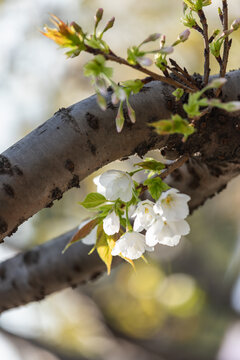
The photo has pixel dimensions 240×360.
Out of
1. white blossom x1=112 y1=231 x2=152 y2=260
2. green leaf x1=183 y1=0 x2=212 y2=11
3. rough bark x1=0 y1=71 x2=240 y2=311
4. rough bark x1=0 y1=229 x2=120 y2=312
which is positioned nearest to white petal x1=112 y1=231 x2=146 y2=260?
white blossom x1=112 y1=231 x2=152 y2=260

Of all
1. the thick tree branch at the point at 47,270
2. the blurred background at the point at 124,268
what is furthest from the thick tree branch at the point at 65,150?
the blurred background at the point at 124,268

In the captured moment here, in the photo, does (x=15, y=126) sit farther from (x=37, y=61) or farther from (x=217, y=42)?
(x=217, y=42)

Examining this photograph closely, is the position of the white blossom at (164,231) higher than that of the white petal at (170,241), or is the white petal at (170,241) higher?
the white blossom at (164,231)

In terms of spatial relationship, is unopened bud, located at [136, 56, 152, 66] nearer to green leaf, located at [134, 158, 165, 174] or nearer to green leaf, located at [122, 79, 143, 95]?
green leaf, located at [122, 79, 143, 95]

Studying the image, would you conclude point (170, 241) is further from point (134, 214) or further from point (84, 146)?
point (84, 146)

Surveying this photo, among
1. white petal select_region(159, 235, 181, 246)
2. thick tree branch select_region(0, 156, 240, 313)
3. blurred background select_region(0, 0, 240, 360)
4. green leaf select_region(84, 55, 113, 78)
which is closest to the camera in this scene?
green leaf select_region(84, 55, 113, 78)

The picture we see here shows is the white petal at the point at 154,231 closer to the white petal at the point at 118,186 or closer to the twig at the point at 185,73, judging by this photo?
the white petal at the point at 118,186

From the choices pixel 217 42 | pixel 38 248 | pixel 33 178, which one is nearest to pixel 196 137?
pixel 217 42
